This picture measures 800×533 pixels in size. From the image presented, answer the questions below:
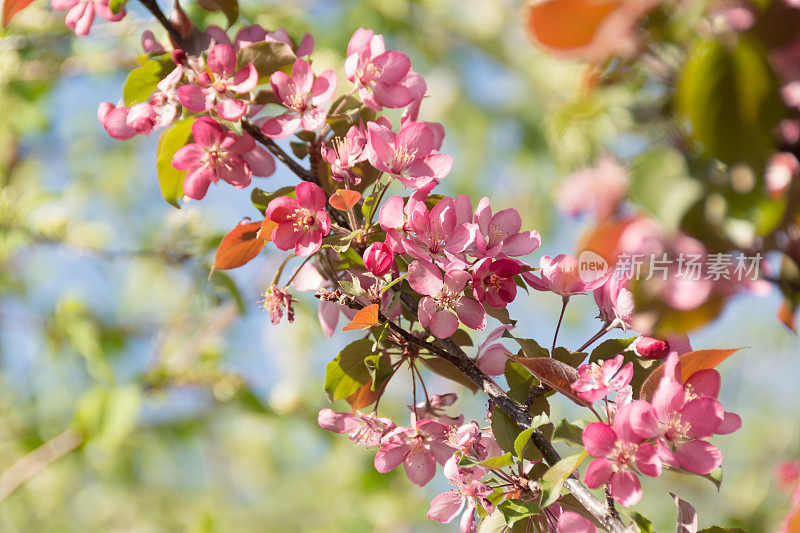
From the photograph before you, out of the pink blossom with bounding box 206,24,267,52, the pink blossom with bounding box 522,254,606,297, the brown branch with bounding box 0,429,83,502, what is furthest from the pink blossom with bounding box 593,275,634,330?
the brown branch with bounding box 0,429,83,502

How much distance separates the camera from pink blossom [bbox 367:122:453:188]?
1.52ft

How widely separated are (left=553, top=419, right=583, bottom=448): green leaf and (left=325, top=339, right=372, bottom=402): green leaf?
0.15 meters

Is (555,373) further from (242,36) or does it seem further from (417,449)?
(242,36)

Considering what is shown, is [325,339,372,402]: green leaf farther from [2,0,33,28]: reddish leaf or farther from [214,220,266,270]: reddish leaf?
Result: [2,0,33,28]: reddish leaf

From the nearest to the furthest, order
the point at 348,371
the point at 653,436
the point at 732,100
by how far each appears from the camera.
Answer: the point at 732,100
the point at 653,436
the point at 348,371

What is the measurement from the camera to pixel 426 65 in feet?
8.54

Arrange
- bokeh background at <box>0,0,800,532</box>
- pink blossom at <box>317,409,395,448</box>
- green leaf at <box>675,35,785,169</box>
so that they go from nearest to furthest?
green leaf at <box>675,35,785,169</box>, pink blossom at <box>317,409,395,448</box>, bokeh background at <box>0,0,800,532</box>

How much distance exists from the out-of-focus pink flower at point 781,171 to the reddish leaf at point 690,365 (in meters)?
0.14

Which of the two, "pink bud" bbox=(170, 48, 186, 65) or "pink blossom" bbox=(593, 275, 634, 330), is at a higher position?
"pink bud" bbox=(170, 48, 186, 65)

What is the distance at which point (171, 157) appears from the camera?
53cm

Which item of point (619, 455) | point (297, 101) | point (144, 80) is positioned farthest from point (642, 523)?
point (144, 80)

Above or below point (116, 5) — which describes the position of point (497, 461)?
below

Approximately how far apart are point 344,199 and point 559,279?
0.56ft

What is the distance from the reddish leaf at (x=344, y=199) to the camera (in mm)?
443
